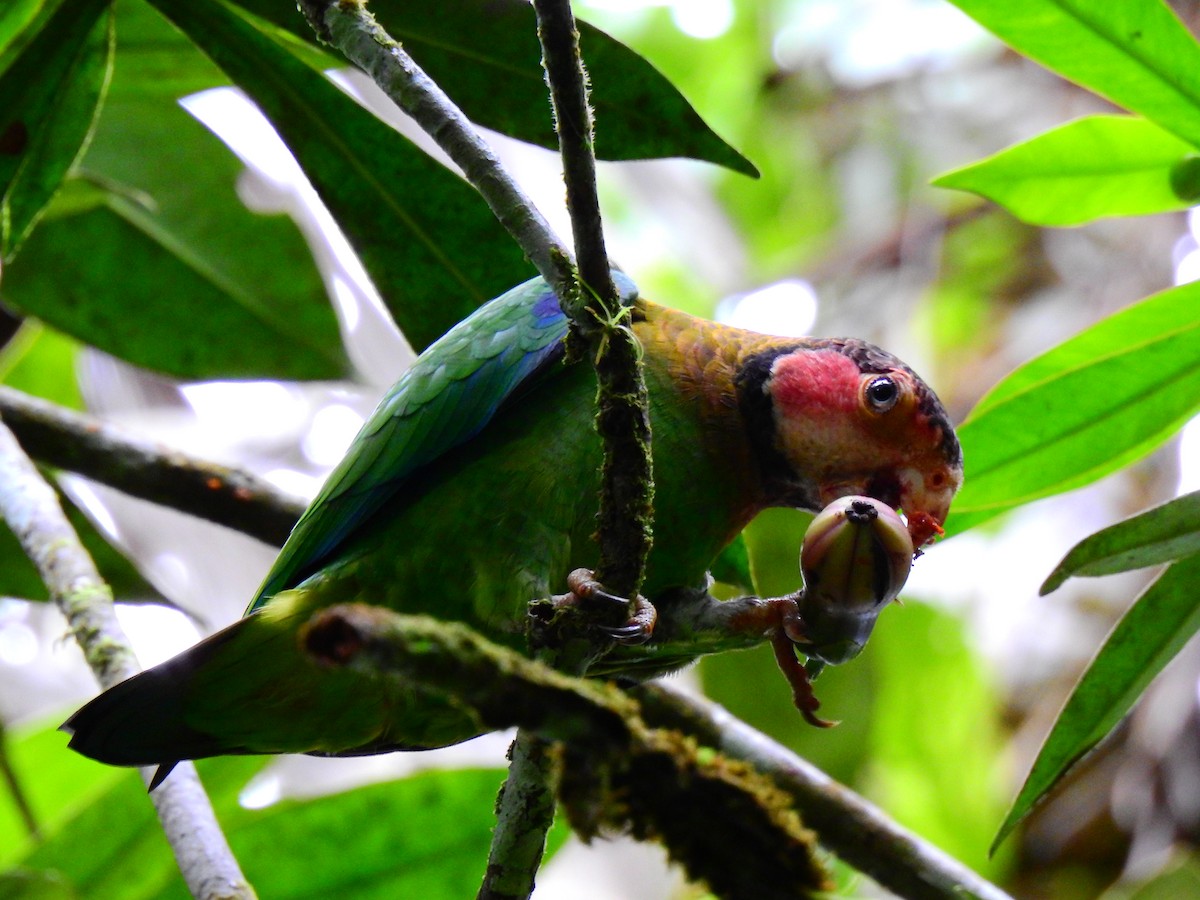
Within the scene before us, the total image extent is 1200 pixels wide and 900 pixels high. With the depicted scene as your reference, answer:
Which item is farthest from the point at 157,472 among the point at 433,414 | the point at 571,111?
the point at 571,111

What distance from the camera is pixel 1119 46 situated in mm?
1968

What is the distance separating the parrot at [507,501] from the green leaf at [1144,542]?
32cm

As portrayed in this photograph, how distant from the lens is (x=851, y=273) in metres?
6.68

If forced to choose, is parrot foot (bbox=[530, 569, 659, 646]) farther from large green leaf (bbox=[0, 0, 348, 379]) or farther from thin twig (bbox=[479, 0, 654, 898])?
large green leaf (bbox=[0, 0, 348, 379])

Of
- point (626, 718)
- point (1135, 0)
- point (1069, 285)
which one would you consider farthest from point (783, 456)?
point (1069, 285)

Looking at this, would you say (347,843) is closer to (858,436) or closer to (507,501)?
(507,501)

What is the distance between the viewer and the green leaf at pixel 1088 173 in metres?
2.11

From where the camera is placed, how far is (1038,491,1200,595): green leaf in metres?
1.75

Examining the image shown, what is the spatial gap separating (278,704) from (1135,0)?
6.23ft

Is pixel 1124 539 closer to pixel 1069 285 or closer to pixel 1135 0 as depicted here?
pixel 1135 0

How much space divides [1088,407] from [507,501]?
3.47 feet

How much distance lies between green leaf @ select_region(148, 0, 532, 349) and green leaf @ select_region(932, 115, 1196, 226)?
34.7 inches

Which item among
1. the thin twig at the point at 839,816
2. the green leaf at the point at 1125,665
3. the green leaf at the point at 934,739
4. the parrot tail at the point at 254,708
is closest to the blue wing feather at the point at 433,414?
the parrot tail at the point at 254,708

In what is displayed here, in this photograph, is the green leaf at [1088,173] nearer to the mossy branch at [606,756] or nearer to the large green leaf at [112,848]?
the mossy branch at [606,756]
